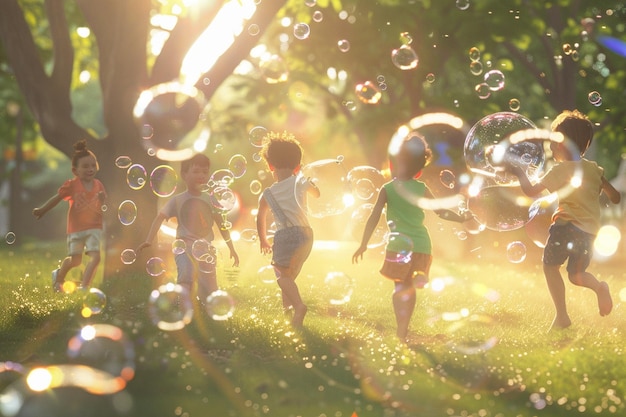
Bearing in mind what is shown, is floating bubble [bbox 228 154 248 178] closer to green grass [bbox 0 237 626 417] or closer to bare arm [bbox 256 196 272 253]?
bare arm [bbox 256 196 272 253]

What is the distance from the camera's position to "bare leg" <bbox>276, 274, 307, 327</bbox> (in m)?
8.16

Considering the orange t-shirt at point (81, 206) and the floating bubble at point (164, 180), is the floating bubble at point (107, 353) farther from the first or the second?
the orange t-shirt at point (81, 206)

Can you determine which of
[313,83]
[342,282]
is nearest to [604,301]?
[342,282]

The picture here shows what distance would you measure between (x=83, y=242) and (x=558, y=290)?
17.8 ft

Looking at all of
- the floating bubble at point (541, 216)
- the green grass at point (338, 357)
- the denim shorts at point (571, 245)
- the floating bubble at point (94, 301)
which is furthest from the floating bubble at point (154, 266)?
the denim shorts at point (571, 245)

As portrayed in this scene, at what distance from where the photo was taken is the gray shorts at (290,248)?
27.5 ft

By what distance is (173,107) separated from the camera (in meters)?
11.1

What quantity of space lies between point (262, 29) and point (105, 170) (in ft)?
9.13

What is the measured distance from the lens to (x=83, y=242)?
10.3 meters

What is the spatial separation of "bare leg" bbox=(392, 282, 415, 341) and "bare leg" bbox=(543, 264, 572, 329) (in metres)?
1.40

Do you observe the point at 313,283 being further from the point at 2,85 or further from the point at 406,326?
the point at 2,85

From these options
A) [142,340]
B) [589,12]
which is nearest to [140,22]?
[142,340]

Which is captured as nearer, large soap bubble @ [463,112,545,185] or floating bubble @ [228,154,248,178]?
large soap bubble @ [463,112,545,185]

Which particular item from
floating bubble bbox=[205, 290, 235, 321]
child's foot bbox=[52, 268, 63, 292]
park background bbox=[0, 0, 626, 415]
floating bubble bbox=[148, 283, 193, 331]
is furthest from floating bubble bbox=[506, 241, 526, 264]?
child's foot bbox=[52, 268, 63, 292]
